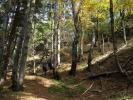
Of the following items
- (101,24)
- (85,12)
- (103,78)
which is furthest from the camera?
(101,24)

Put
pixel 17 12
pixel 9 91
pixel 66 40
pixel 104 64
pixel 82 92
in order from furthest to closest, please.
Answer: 1. pixel 66 40
2. pixel 104 64
3. pixel 17 12
4. pixel 82 92
5. pixel 9 91

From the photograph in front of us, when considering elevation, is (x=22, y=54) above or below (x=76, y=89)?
above

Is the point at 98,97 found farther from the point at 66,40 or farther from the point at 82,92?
the point at 66,40

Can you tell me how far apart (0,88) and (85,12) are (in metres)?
17.1

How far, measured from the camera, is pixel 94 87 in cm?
2227

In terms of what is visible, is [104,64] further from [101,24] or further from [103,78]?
[101,24]

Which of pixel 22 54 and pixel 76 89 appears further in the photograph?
pixel 76 89

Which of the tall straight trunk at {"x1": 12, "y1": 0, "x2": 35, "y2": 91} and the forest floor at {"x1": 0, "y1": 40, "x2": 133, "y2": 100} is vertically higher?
the tall straight trunk at {"x1": 12, "y1": 0, "x2": 35, "y2": 91}

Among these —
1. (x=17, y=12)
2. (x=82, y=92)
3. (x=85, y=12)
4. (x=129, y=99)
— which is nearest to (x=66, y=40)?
(x=85, y=12)

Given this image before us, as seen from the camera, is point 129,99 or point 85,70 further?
point 85,70

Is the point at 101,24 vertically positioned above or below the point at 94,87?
above

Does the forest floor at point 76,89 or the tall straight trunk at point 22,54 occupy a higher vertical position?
the tall straight trunk at point 22,54

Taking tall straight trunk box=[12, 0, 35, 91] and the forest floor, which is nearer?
the forest floor

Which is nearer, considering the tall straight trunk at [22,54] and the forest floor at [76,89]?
the forest floor at [76,89]
